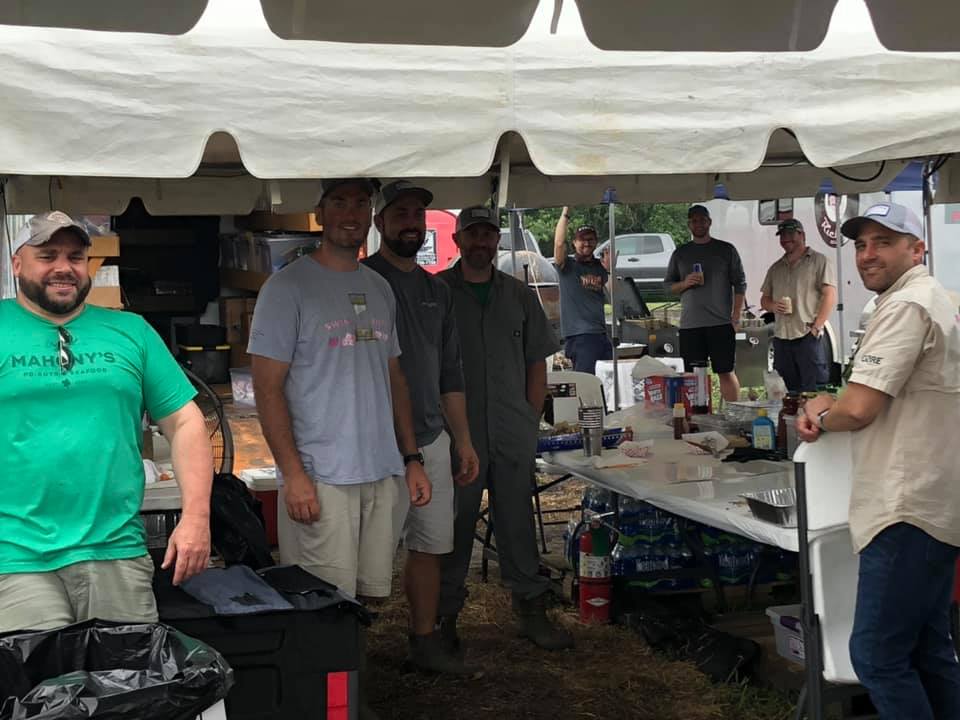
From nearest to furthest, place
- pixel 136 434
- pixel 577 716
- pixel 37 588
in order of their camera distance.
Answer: pixel 37 588 < pixel 136 434 < pixel 577 716

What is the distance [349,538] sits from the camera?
12.1ft

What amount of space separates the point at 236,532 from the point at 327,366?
58cm

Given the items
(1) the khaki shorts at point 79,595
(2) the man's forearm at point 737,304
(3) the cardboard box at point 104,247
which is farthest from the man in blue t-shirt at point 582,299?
(1) the khaki shorts at point 79,595

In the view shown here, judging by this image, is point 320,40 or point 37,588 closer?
point 37,588

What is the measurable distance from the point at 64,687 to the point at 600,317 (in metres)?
8.41

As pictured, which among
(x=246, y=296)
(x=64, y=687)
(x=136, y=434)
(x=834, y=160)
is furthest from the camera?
(x=246, y=296)

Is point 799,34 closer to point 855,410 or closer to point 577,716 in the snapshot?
point 855,410

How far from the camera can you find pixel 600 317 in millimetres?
10375

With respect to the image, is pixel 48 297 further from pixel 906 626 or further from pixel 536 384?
pixel 536 384

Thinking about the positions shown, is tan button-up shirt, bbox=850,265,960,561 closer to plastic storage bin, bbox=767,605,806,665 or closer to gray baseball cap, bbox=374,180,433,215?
plastic storage bin, bbox=767,605,806,665

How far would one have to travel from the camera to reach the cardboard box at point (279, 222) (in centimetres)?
1077

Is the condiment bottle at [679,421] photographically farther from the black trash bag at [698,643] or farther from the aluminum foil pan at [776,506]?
the aluminum foil pan at [776,506]

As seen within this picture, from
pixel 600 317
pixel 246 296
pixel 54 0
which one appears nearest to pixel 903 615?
pixel 54 0

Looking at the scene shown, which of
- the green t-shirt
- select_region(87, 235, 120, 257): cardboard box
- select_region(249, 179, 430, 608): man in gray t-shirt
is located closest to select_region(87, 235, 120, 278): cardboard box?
select_region(87, 235, 120, 257): cardboard box
